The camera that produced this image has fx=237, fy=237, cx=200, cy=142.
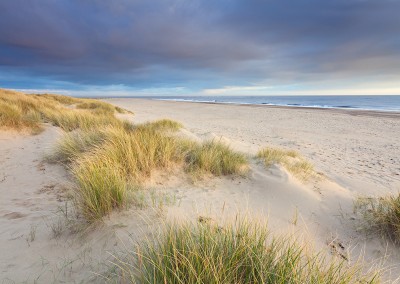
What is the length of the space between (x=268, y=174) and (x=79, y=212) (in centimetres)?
336

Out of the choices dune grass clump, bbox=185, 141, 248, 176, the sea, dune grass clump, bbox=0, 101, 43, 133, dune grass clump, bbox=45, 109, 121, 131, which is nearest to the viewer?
dune grass clump, bbox=185, 141, 248, 176

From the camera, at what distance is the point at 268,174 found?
15.3 ft

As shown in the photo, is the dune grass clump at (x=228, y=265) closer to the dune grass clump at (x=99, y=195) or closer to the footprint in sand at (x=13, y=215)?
the dune grass clump at (x=99, y=195)

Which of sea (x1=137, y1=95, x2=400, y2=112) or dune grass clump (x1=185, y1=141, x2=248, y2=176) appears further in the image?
sea (x1=137, y1=95, x2=400, y2=112)

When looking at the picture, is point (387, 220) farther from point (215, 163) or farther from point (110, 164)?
point (110, 164)

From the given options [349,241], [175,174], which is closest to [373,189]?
[349,241]

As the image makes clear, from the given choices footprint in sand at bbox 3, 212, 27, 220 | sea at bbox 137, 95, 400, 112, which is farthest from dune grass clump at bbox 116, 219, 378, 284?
sea at bbox 137, 95, 400, 112

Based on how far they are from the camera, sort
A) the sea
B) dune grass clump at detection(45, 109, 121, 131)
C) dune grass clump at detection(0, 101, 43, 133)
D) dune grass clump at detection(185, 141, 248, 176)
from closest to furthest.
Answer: dune grass clump at detection(185, 141, 248, 176), dune grass clump at detection(0, 101, 43, 133), dune grass clump at detection(45, 109, 121, 131), the sea

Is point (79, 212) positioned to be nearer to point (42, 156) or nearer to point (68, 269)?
point (68, 269)

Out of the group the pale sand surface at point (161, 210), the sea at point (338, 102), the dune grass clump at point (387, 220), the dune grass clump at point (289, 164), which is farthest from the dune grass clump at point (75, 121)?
the sea at point (338, 102)

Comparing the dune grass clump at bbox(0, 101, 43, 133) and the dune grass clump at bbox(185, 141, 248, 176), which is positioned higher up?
the dune grass clump at bbox(0, 101, 43, 133)

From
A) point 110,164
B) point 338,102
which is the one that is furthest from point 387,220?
point 338,102

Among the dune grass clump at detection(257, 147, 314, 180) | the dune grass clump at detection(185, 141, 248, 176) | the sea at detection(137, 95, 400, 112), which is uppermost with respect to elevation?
the dune grass clump at detection(185, 141, 248, 176)

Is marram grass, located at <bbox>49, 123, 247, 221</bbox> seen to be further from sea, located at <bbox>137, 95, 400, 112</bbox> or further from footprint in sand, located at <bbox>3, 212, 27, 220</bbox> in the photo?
sea, located at <bbox>137, 95, 400, 112</bbox>
